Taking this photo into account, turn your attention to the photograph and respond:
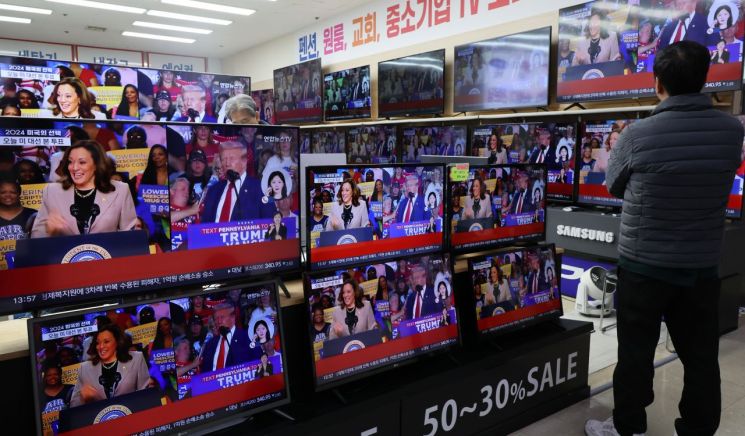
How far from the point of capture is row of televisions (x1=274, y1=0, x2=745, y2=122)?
11.5ft

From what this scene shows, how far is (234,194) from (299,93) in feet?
23.7

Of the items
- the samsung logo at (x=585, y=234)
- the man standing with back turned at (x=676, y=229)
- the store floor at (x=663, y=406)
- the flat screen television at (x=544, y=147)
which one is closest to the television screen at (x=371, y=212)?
A: the man standing with back turned at (x=676, y=229)

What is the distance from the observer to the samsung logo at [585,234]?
398 cm

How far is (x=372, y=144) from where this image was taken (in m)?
7.00

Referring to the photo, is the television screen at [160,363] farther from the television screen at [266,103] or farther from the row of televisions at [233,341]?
the television screen at [266,103]

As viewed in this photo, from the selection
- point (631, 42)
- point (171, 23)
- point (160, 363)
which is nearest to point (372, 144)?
point (631, 42)

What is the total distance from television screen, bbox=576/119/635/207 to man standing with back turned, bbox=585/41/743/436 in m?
2.25

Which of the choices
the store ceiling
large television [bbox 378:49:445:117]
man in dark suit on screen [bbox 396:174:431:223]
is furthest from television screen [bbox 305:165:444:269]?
the store ceiling

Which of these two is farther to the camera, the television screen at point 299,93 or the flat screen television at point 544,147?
the television screen at point 299,93

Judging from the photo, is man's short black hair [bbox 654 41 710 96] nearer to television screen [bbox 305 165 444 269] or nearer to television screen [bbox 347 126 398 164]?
television screen [bbox 305 165 444 269]

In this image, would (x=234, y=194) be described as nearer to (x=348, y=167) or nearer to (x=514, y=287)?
(x=348, y=167)

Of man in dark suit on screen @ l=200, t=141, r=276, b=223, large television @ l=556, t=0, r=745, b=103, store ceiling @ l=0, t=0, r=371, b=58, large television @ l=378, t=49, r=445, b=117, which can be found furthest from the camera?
store ceiling @ l=0, t=0, r=371, b=58

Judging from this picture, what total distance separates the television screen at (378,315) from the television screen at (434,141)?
3590 mm

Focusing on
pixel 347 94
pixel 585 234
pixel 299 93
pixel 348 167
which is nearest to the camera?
pixel 348 167
